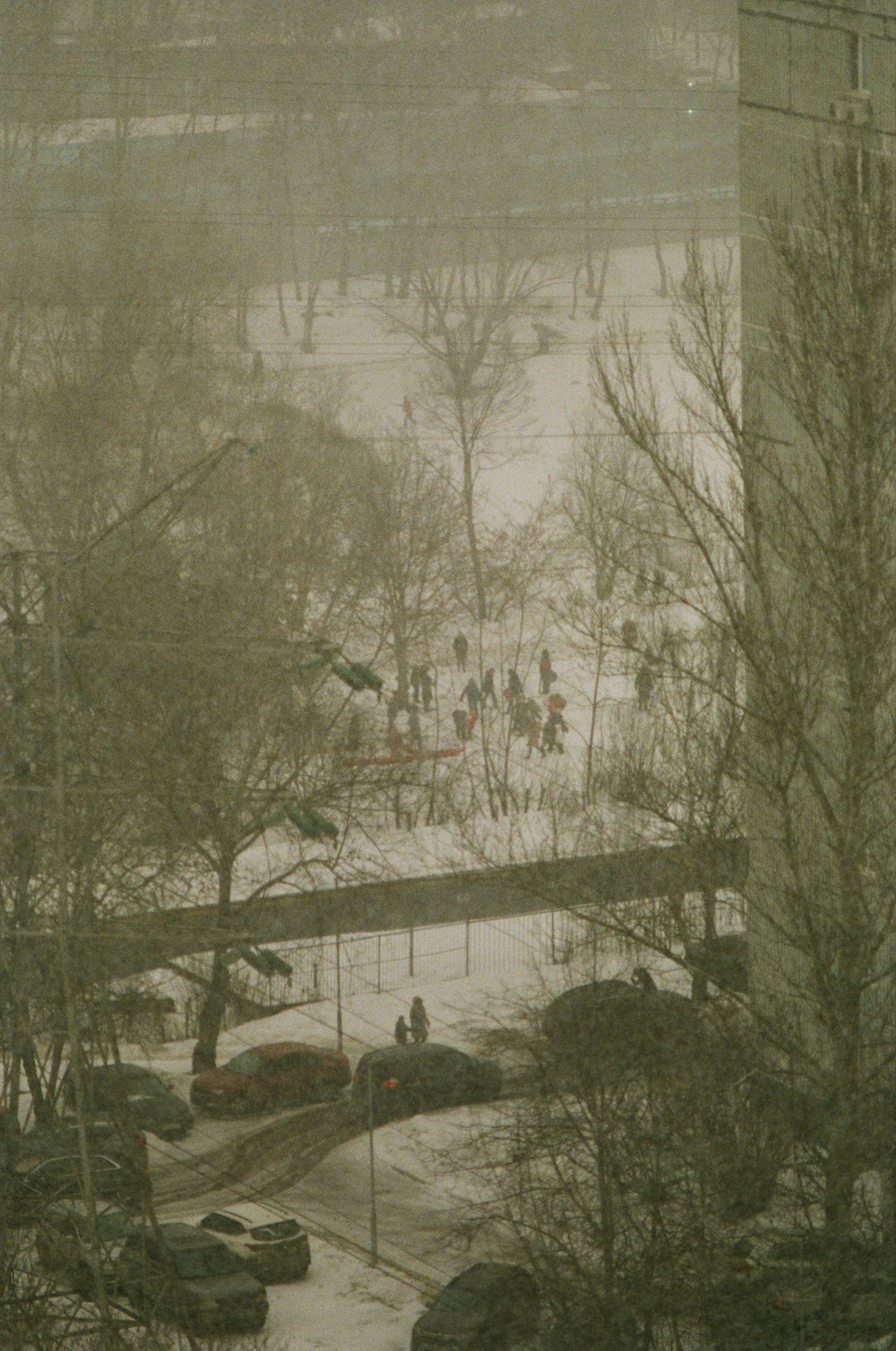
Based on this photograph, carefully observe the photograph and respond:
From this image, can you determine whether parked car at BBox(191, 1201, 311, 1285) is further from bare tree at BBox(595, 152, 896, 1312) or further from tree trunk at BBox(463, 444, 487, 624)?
tree trunk at BBox(463, 444, 487, 624)

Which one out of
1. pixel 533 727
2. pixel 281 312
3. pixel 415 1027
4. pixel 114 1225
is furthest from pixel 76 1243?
pixel 281 312

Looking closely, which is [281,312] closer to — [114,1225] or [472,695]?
[472,695]

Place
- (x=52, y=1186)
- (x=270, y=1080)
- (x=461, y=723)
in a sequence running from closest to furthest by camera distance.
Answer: (x=52, y=1186) < (x=270, y=1080) < (x=461, y=723)

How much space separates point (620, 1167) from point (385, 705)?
7378mm

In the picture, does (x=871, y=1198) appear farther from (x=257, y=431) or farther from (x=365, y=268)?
(x=365, y=268)

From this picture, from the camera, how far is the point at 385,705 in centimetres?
1220

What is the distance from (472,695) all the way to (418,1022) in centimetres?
478

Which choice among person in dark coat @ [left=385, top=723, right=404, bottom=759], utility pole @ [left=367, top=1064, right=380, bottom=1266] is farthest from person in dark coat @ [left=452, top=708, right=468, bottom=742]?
utility pole @ [left=367, top=1064, right=380, bottom=1266]

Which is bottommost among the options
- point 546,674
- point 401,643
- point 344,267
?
point 546,674

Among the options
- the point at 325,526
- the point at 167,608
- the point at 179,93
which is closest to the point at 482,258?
the point at 179,93

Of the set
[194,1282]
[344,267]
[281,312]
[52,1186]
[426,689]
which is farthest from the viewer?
[344,267]

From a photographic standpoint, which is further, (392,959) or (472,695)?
(472,695)

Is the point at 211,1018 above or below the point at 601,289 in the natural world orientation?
below

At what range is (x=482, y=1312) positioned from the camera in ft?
17.4
